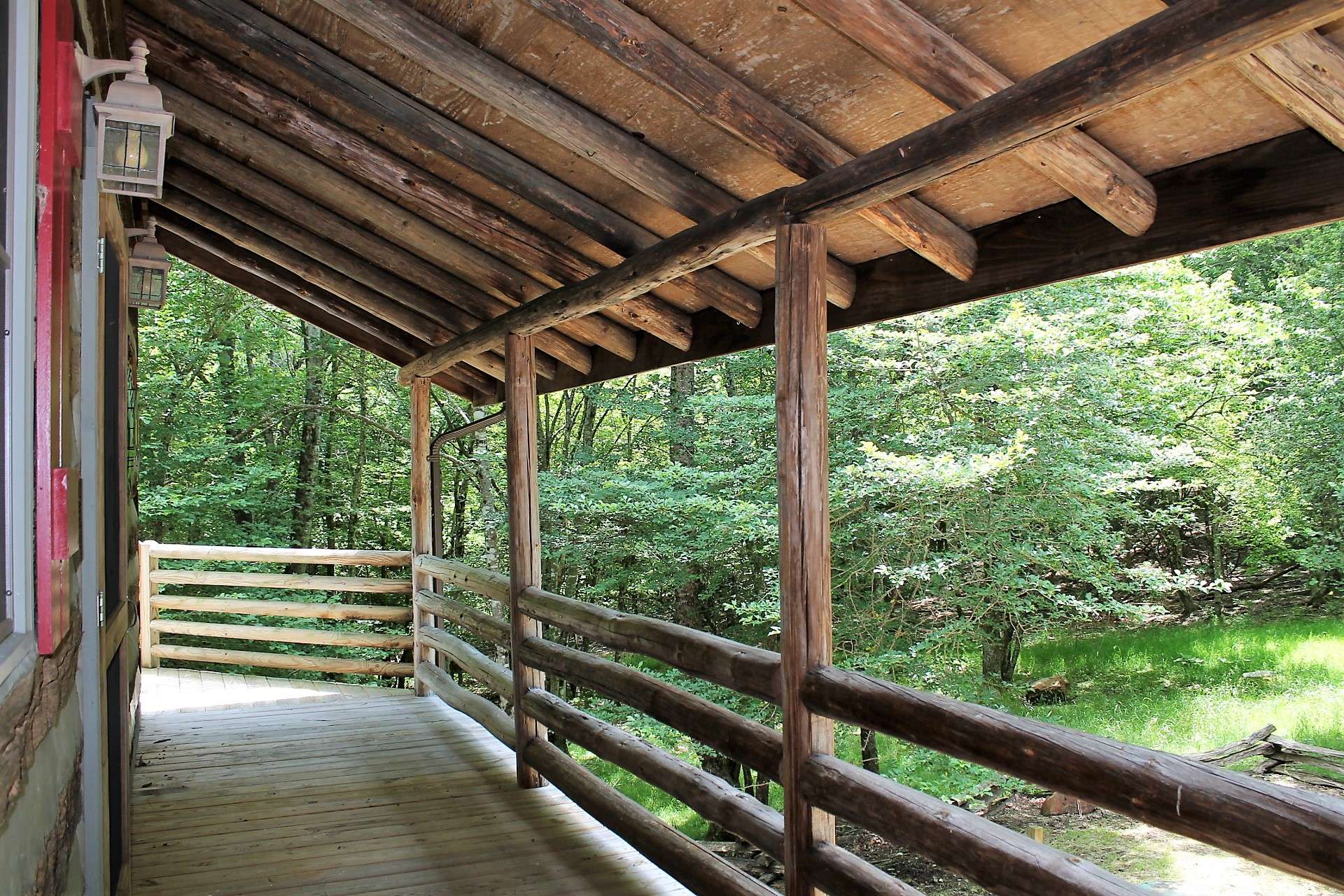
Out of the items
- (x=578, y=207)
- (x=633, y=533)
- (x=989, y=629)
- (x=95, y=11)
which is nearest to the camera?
(x=95, y=11)

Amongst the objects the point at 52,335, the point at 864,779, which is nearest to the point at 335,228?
the point at 52,335

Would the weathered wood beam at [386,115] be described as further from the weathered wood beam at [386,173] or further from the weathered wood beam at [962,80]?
the weathered wood beam at [962,80]

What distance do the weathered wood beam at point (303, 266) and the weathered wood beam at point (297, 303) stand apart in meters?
0.23

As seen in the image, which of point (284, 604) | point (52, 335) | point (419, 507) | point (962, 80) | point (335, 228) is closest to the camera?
point (52, 335)

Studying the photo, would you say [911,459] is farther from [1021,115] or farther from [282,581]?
[1021,115]

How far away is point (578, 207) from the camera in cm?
374

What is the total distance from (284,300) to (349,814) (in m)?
3.69

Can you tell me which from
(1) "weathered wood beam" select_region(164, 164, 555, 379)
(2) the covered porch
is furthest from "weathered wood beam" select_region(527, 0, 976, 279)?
(1) "weathered wood beam" select_region(164, 164, 555, 379)

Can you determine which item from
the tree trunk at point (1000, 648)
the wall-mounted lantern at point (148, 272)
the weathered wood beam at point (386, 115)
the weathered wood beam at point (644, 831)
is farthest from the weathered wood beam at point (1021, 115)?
the tree trunk at point (1000, 648)

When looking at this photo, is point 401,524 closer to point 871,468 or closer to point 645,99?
point 871,468

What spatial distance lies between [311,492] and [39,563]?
1168 cm

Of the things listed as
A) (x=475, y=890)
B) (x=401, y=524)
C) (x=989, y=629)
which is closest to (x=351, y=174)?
(x=475, y=890)

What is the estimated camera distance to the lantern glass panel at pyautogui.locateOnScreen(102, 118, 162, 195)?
2.63 meters

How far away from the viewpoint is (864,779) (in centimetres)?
276
